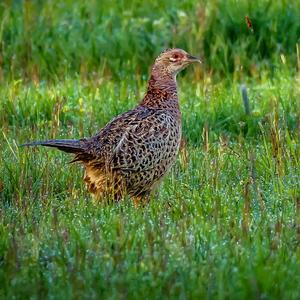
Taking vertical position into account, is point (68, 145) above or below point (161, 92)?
below

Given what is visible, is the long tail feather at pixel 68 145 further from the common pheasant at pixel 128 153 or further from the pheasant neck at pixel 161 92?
the pheasant neck at pixel 161 92

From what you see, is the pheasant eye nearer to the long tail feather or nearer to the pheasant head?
the pheasant head

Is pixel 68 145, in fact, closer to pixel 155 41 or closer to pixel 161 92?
pixel 161 92

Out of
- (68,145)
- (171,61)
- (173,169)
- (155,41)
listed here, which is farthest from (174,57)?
(155,41)

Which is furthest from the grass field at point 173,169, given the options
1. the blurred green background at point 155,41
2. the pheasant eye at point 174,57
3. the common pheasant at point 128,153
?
the pheasant eye at point 174,57

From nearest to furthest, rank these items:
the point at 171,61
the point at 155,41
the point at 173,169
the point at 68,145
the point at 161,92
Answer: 1. the point at 68,145
2. the point at 161,92
3. the point at 173,169
4. the point at 171,61
5. the point at 155,41

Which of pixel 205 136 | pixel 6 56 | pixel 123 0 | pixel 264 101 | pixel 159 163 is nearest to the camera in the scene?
pixel 159 163

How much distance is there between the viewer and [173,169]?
21.7ft

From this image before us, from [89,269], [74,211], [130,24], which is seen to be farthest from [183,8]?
[89,269]

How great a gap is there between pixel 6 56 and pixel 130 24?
3.70ft

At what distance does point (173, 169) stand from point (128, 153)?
2.56ft

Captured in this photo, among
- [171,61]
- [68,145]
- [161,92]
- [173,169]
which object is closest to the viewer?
[68,145]

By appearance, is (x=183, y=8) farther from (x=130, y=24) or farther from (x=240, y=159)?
(x=240, y=159)

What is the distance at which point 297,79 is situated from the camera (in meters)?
8.14
